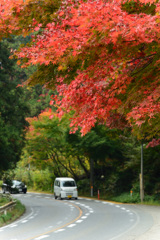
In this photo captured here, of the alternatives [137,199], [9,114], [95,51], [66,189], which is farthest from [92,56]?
[66,189]

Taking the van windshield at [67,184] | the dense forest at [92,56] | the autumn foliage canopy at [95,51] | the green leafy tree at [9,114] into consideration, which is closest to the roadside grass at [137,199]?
the van windshield at [67,184]

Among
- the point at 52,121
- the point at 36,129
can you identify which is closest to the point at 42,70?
the point at 52,121

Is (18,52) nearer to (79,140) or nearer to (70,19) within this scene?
(70,19)

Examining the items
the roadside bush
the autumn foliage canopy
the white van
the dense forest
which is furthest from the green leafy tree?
the autumn foliage canopy

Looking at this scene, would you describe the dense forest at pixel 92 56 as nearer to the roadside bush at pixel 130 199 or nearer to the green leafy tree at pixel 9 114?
the green leafy tree at pixel 9 114

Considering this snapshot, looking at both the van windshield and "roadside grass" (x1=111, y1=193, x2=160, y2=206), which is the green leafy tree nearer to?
the van windshield

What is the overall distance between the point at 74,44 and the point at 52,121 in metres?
36.7

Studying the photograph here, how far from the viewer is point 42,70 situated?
8.31 metres

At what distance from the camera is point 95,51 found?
6984 millimetres

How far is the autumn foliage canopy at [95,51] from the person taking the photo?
6.20 metres

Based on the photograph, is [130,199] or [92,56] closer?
[92,56]

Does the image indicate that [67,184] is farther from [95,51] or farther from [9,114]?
[95,51]

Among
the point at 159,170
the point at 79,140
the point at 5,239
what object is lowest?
A: the point at 5,239

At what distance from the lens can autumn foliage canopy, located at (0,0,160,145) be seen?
620 cm
